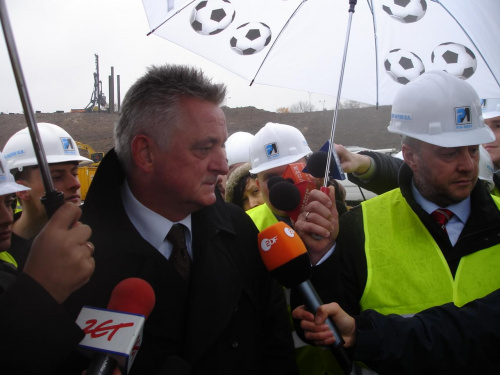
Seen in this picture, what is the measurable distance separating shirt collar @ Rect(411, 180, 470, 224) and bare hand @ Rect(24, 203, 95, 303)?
168 centimetres

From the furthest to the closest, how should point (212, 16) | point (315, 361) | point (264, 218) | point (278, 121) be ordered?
1. point (278, 121)
2. point (264, 218)
3. point (212, 16)
4. point (315, 361)

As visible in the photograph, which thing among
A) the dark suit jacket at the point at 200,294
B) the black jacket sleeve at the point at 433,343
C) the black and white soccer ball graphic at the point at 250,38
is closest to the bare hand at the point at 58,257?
the dark suit jacket at the point at 200,294

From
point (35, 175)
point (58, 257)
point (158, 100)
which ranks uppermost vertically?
point (158, 100)

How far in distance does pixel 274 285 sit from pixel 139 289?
911mm

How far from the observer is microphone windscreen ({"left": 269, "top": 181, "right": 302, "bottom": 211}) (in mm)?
1945

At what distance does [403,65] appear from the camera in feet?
9.25

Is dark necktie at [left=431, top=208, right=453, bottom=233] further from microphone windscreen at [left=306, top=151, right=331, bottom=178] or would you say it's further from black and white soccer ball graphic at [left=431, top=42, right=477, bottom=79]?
black and white soccer ball graphic at [left=431, top=42, right=477, bottom=79]

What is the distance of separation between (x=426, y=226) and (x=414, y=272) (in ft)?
0.87

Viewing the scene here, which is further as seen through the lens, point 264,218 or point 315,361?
point 264,218

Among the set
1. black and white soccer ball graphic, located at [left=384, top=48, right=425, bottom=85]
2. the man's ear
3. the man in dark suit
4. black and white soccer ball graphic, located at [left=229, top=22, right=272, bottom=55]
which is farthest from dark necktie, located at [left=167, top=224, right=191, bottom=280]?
black and white soccer ball graphic, located at [left=384, top=48, right=425, bottom=85]

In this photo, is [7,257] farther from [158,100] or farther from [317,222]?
[317,222]

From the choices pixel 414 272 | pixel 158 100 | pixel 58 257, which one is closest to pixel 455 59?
pixel 414 272

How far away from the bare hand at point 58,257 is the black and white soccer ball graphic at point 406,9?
90.2 inches

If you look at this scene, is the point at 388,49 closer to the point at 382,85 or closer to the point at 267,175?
the point at 382,85
